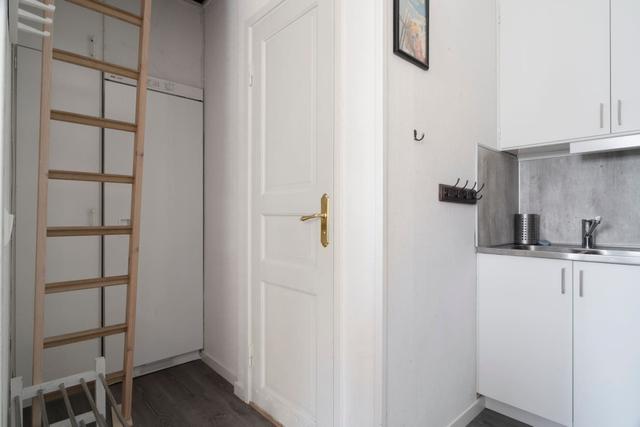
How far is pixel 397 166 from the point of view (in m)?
1.45

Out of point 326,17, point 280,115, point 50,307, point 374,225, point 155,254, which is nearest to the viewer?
point 374,225

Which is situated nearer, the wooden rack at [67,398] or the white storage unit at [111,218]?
the wooden rack at [67,398]

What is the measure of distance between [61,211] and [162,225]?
59 centimetres

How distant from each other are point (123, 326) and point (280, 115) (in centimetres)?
138

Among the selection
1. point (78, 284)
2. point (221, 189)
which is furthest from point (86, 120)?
point (221, 189)

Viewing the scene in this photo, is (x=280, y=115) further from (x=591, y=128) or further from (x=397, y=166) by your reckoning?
(x=591, y=128)

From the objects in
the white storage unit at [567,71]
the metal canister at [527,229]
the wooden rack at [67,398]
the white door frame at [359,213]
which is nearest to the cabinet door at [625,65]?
the white storage unit at [567,71]

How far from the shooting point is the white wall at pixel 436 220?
1442 millimetres

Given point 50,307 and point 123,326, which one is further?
point 50,307

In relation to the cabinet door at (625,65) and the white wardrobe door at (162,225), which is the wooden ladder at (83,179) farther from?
the cabinet door at (625,65)

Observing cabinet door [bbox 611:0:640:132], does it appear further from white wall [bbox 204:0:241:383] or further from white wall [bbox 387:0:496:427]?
white wall [bbox 204:0:241:383]

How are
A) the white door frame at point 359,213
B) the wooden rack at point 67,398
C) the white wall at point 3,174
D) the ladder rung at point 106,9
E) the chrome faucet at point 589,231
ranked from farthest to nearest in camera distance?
the chrome faucet at point 589,231
the ladder rung at point 106,9
the wooden rack at point 67,398
the white door frame at point 359,213
the white wall at point 3,174

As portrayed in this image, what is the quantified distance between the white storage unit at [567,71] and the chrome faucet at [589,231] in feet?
1.61

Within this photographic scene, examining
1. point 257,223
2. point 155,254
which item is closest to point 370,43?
point 257,223
